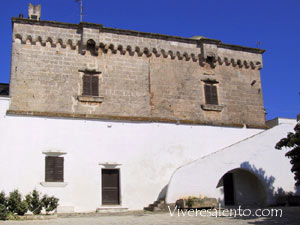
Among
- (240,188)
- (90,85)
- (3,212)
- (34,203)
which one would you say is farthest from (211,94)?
(3,212)

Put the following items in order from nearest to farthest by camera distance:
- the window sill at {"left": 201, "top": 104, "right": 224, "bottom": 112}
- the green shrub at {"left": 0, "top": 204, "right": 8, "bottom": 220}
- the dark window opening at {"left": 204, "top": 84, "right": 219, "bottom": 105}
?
the green shrub at {"left": 0, "top": 204, "right": 8, "bottom": 220}, the window sill at {"left": 201, "top": 104, "right": 224, "bottom": 112}, the dark window opening at {"left": 204, "top": 84, "right": 219, "bottom": 105}

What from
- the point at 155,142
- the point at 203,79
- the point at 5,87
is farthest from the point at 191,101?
the point at 5,87

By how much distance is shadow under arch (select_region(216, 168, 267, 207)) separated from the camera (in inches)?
680

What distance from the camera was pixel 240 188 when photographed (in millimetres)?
17500

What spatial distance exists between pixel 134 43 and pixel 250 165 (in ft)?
25.9

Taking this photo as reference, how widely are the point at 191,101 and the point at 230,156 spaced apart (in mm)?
3515

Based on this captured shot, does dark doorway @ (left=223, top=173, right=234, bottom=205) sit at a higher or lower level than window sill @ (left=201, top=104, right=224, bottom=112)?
lower

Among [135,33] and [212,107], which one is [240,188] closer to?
[212,107]

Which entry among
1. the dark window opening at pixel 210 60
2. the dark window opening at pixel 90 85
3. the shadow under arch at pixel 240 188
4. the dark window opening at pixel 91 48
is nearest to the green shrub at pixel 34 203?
the dark window opening at pixel 90 85

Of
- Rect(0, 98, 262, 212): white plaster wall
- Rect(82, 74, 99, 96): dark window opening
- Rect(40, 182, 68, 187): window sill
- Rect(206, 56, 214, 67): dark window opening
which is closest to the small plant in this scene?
Rect(0, 98, 262, 212): white plaster wall

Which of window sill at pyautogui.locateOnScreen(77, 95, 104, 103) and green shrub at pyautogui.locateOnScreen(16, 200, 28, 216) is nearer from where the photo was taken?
green shrub at pyautogui.locateOnScreen(16, 200, 28, 216)

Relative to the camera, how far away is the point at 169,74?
60.0 ft

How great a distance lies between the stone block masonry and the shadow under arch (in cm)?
262

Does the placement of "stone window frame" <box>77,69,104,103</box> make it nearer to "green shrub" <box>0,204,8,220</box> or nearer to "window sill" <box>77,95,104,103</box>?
"window sill" <box>77,95,104,103</box>
